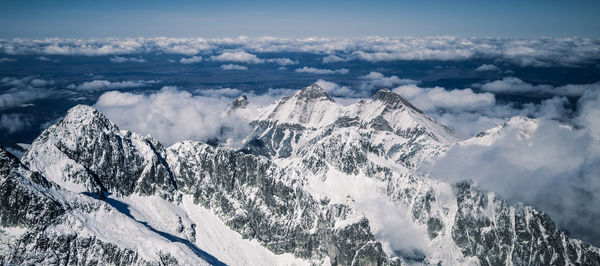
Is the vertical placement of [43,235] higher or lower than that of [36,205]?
lower

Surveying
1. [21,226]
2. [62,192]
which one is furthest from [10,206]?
[62,192]

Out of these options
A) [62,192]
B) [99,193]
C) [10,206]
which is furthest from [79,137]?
[10,206]

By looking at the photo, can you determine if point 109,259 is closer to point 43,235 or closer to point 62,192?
point 43,235

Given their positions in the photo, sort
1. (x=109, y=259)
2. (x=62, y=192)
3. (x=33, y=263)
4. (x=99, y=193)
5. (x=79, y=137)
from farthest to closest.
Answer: (x=79, y=137) → (x=99, y=193) → (x=62, y=192) → (x=109, y=259) → (x=33, y=263)

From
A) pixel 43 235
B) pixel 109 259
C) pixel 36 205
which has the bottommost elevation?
pixel 109 259

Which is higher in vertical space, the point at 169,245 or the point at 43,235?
the point at 43,235

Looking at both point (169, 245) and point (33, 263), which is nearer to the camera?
point (33, 263)

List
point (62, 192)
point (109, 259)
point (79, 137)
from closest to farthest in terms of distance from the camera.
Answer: point (109, 259)
point (62, 192)
point (79, 137)

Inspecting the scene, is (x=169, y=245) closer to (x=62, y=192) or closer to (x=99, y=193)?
(x=62, y=192)

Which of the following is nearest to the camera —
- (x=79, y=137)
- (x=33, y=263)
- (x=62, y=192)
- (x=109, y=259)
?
(x=33, y=263)
